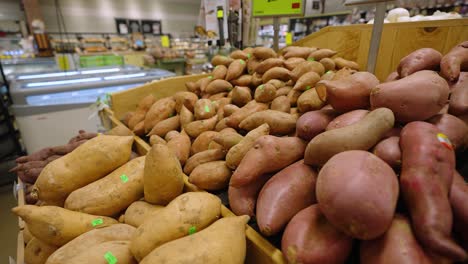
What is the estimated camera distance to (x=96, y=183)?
0.89 meters

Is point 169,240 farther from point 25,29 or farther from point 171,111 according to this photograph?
point 25,29

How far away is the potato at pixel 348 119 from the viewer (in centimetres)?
61

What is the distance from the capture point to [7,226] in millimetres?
2057

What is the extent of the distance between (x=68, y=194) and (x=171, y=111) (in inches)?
23.4

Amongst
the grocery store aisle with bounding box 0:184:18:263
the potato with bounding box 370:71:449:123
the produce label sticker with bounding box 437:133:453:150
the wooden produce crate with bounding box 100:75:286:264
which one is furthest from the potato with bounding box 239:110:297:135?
the grocery store aisle with bounding box 0:184:18:263

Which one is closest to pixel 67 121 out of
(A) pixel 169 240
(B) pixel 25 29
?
(A) pixel 169 240

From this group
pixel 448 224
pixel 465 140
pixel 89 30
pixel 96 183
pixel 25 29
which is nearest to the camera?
pixel 448 224

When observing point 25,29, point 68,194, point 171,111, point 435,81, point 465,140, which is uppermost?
point 25,29

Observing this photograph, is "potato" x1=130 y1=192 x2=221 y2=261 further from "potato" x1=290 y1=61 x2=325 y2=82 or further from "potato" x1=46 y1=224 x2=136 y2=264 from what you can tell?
"potato" x1=290 y1=61 x2=325 y2=82

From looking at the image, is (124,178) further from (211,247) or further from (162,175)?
(211,247)

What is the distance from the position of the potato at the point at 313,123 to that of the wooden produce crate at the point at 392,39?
2.36 feet

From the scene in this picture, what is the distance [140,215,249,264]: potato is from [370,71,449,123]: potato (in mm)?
441

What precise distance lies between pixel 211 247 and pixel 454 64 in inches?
30.7

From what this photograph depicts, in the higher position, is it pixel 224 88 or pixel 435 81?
pixel 435 81
